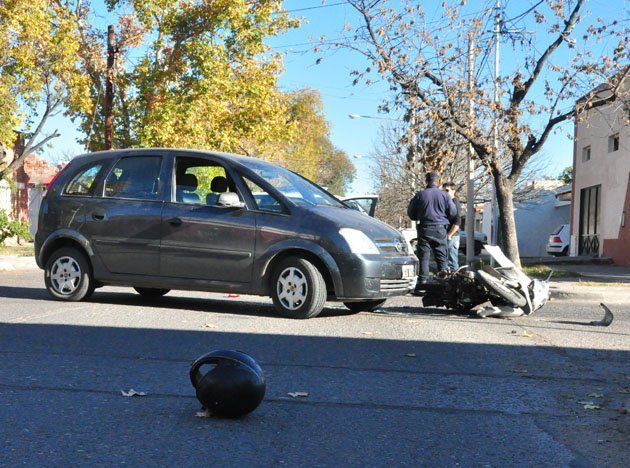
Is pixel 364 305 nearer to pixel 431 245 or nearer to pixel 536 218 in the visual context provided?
pixel 431 245

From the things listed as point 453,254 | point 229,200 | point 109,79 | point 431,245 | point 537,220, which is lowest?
point 453,254

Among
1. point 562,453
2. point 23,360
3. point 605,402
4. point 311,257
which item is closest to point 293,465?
point 562,453

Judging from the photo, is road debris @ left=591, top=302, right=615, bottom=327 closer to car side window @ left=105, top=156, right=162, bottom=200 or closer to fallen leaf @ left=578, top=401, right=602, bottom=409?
fallen leaf @ left=578, top=401, right=602, bottom=409

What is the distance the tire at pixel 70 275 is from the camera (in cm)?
909

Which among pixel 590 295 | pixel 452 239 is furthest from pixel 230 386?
pixel 452 239

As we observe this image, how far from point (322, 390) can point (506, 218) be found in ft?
40.4

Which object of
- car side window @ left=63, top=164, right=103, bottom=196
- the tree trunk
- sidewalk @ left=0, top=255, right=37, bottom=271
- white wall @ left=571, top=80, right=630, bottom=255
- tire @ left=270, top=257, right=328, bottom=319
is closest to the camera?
tire @ left=270, top=257, right=328, bottom=319

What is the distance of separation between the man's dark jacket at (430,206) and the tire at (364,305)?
245 cm

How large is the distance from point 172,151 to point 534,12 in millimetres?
9489

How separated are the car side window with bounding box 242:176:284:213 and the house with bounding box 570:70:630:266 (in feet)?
51.2

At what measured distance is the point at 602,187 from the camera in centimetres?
2652

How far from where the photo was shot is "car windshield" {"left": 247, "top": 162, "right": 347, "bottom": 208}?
8.60 m

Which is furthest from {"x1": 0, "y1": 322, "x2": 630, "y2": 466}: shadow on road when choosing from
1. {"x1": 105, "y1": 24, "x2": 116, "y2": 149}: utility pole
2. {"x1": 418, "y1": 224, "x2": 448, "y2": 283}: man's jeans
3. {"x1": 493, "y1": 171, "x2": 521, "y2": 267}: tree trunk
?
{"x1": 105, "y1": 24, "x2": 116, "y2": 149}: utility pole

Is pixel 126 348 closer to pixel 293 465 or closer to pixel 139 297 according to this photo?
pixel 293 465
